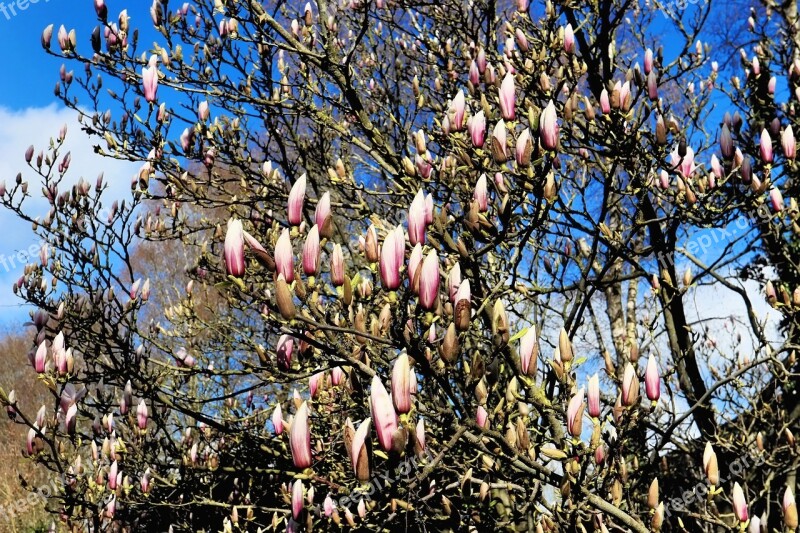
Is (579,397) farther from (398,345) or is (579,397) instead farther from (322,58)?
(322,58)

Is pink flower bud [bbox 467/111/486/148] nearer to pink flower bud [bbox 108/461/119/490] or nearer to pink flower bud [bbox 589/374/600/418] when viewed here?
pink flower bud [bbox 589/374/600/418]

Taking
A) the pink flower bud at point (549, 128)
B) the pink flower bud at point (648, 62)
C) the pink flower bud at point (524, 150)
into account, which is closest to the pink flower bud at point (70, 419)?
the pink flower bud at point (524, 150)

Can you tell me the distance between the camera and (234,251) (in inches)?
62.0

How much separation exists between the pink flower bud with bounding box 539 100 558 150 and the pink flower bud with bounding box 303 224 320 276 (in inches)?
31.2

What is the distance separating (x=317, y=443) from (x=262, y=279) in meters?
1.15

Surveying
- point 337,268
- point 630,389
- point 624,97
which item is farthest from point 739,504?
point 624,97

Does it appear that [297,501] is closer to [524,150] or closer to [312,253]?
[312,253]

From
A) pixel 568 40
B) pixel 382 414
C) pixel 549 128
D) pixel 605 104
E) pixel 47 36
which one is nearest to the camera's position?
pixel 382 414

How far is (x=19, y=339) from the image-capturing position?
2152cm

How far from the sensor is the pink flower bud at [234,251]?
156cm

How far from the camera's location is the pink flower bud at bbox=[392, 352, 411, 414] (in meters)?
1.33

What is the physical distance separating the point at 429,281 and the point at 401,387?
0.95 ft

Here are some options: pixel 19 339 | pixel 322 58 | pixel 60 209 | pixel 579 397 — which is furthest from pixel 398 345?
pixel 19 339

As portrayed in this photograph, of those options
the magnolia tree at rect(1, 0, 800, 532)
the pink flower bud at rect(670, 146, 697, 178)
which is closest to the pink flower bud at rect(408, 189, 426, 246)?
the magnolia tree at rect(1, 0, 800, 532)
